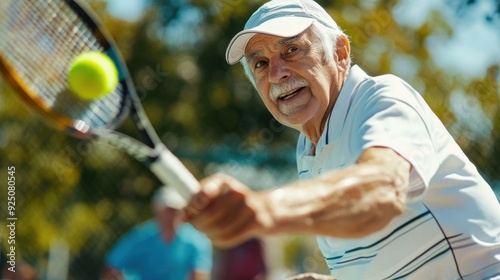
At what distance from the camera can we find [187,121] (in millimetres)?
8117

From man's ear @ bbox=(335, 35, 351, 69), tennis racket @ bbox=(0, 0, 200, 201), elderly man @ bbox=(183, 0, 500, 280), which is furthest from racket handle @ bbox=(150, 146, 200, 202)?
man's ear @ bbox=(335, 35, 351, 69)

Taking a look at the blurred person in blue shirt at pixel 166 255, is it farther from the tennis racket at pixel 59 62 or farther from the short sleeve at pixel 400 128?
the short sleeve at pixel 400 128

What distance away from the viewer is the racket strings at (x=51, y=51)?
2645 millimetres

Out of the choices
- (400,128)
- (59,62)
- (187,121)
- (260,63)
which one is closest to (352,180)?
(400,128)

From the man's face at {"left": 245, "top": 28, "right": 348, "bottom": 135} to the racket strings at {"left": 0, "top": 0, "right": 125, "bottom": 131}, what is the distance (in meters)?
0.48

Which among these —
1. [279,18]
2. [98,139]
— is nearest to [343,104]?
[279,18]

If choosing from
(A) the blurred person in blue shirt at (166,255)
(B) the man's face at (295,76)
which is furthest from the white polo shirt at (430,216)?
(A) the blurred person in blue shirt at (166,255)

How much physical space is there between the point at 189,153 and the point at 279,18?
506cm

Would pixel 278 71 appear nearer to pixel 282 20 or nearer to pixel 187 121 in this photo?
pixel 282 20

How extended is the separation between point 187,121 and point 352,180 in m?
6.15

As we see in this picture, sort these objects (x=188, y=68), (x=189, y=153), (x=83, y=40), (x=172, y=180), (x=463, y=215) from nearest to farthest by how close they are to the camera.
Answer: (x=172, y=180)
(x=463, y=215)
(x=83, y=40)
(x=189, y=153)
(x=188, y=68)

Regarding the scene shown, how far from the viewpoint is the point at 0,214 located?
24.9 ft

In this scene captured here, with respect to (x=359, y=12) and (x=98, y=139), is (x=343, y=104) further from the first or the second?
(x=359, y=12)

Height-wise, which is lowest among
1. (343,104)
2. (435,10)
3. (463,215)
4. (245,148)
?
(463,215)
